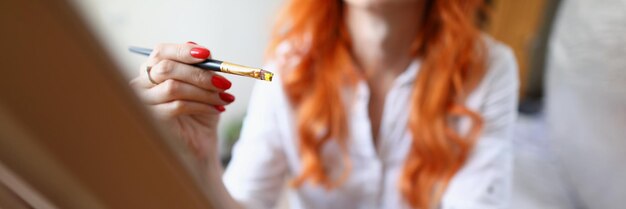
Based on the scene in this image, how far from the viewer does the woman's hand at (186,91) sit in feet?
0.58

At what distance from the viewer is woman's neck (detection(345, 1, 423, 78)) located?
1.23 feet

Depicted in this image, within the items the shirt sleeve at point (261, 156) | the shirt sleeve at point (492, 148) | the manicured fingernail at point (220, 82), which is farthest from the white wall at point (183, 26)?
the shirt sleeve at point (492, 148)

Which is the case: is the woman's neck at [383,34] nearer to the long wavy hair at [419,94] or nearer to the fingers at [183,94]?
the long wavy hair at [419,94]

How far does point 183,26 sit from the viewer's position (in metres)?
0.19

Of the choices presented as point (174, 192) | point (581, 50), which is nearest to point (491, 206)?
point (581, 50)

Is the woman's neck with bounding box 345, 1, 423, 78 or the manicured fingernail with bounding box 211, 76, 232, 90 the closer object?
the manicured fingernail with bounding box 211, 76, 232, 90

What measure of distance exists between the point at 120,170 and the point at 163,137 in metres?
0.02

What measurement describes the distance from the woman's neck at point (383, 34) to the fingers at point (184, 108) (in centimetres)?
19

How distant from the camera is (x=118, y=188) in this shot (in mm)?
128

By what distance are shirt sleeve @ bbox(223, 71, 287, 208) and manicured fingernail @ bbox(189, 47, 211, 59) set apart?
18cm

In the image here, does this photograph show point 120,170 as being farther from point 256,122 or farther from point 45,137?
point 256,122

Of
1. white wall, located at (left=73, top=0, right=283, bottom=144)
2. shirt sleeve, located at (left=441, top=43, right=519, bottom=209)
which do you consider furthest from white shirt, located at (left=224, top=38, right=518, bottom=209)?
white wall, located at (left=73, top=0, right=283, bottom=144)

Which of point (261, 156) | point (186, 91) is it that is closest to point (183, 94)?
point (186, 91)

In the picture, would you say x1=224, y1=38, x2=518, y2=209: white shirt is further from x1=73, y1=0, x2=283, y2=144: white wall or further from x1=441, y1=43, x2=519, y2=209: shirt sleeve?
x1=73, y1=0, x2=283, y2=144: white wall
